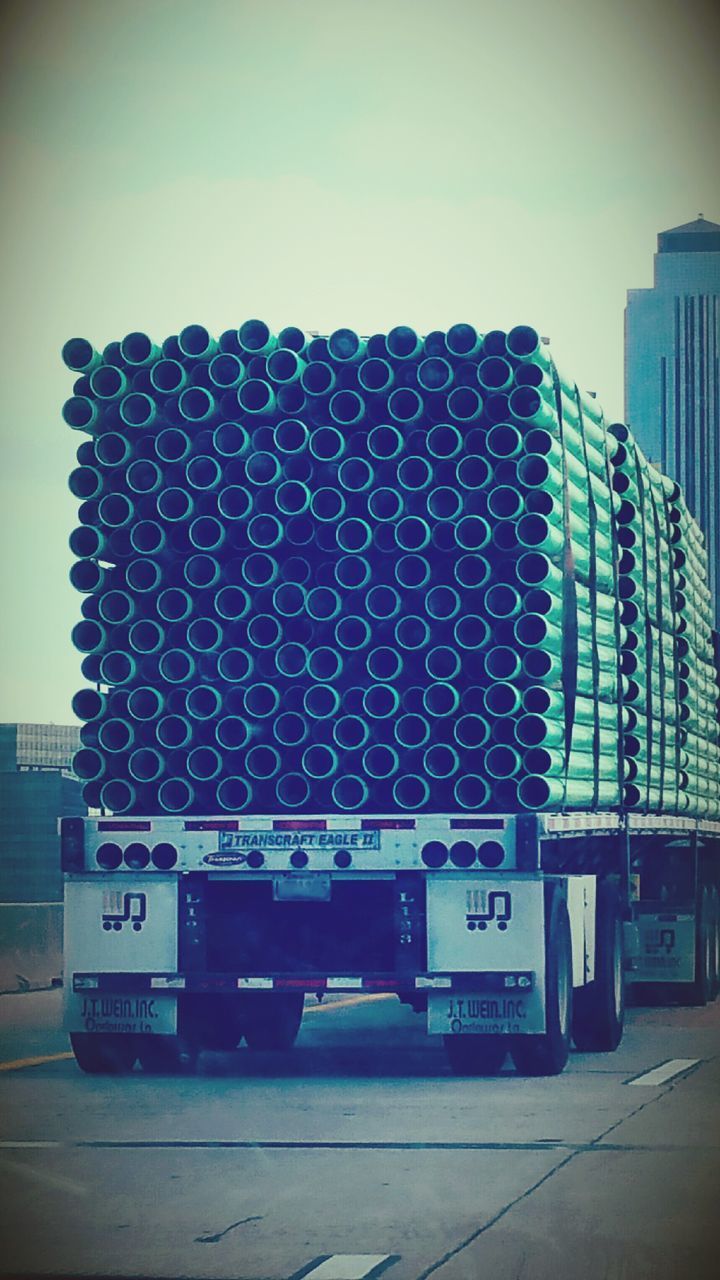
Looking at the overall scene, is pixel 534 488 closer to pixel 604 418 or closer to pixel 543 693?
pixel 543 693

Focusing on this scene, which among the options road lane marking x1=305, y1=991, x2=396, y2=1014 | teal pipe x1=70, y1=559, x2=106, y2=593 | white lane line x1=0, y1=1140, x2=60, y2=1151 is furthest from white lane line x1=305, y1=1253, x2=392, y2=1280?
road lane marking x1=305, y1=991, x2=396, y2=1014

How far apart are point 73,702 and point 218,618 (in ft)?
3.61

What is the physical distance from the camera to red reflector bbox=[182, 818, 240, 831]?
14.4 meters

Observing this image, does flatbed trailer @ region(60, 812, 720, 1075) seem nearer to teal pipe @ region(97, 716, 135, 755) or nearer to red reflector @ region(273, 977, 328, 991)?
red reflector @ region(273, 977, 328, 991)

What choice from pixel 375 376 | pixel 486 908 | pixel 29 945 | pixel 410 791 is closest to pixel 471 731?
pixel 410 791

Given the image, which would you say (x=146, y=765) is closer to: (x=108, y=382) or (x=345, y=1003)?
(x=108, y=382)

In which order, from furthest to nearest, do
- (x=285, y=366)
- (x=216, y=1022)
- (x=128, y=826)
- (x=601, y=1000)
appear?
(x=601, y=1000), (x=216, y=1022), (x=285, y=366), (x=128, y=826)

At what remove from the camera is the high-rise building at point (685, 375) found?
25094 millimetres

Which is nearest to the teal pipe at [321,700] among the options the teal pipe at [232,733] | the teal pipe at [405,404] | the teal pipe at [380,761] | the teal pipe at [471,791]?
the teal pipe at [380,761]

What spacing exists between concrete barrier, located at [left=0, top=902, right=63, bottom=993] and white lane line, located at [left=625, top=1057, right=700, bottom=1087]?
31.6 feet

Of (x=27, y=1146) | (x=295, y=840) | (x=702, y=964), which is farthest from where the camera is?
(x=702, y=964)

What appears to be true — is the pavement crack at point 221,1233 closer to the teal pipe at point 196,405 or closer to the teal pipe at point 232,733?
the teal pipe at point 232,733

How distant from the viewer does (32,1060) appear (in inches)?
630

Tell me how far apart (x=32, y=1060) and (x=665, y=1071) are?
14.2 ft
